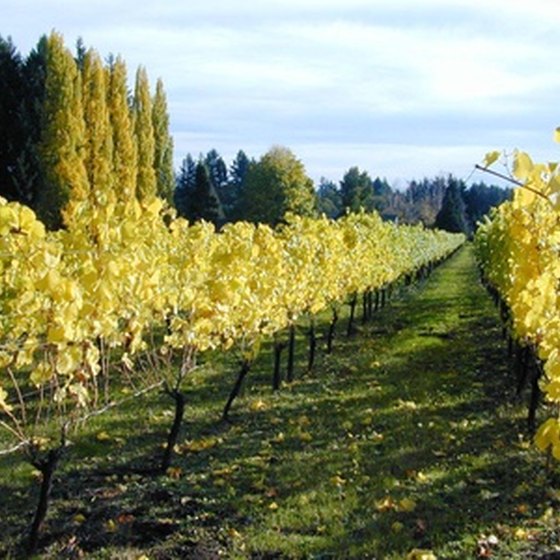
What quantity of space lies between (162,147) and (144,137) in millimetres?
4045

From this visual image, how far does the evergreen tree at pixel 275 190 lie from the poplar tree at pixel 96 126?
20.7 metres

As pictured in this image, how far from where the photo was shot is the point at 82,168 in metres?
27.4

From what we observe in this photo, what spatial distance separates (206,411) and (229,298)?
313 cm

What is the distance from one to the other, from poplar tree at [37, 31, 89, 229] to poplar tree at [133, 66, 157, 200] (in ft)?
21.1

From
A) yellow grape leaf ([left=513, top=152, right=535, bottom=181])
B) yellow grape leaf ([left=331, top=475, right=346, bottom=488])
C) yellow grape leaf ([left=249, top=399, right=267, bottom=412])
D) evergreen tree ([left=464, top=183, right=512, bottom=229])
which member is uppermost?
evergreen tree ([left=464, top=183, right=512, bottom=229])

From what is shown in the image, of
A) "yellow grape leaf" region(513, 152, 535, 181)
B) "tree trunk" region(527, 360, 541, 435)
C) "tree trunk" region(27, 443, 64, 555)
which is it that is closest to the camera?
"yellow grape leaf" region(513, 152, 535, 181)

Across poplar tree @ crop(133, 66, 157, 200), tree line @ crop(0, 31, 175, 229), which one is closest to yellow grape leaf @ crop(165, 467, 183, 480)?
tree line @ crop(0, 31, 175, 229)

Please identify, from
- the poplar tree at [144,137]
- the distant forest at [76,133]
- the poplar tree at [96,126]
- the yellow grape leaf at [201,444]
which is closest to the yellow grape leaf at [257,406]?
the yellow grape leaf at [201,444]

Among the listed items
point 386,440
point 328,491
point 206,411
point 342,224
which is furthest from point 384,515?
point 342,224

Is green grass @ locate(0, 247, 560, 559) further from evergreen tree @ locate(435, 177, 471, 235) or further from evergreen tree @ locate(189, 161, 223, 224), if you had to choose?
evergreen tree @ locate(435, 177, 471, 235)

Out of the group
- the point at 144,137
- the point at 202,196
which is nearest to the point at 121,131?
the point at 144,137

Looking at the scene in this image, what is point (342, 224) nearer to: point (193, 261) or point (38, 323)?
point (193, 261)

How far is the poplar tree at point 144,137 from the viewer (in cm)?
3481

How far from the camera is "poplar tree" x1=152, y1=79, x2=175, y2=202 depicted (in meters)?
39.6
